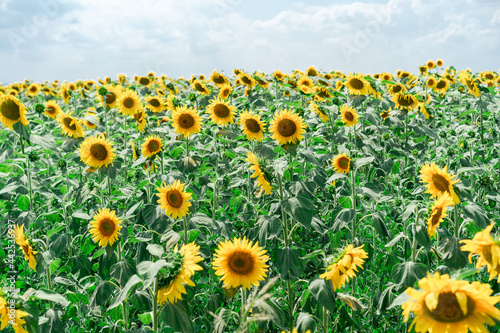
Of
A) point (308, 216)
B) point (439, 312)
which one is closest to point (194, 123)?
point (308, 216)

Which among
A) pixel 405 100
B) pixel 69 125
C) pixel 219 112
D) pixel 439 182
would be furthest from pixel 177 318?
pixel 405 100

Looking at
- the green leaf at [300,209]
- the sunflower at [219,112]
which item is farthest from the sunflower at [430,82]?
the green leaf at [300,209]

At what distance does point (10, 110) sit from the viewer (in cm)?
396

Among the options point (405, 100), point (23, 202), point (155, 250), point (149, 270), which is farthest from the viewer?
point (405, 100)

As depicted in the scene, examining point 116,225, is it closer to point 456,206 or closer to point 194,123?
A: point 194,123

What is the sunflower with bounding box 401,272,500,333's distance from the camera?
1371mm

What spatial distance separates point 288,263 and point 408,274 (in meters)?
0.80

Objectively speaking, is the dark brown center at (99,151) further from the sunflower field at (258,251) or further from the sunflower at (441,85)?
the sunflower at (441,85)

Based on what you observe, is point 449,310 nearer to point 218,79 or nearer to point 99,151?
point 99,151

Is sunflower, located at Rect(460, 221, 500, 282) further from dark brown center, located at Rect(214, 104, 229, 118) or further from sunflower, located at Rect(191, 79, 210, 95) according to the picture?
sunflower, located at Rect(191, 79, 210, 95)

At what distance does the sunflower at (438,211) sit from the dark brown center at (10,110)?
370 cm

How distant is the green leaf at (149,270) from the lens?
75.1 inches

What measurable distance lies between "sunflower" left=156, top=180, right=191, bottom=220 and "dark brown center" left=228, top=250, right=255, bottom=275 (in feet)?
2.55

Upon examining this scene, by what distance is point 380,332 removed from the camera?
3420mm
